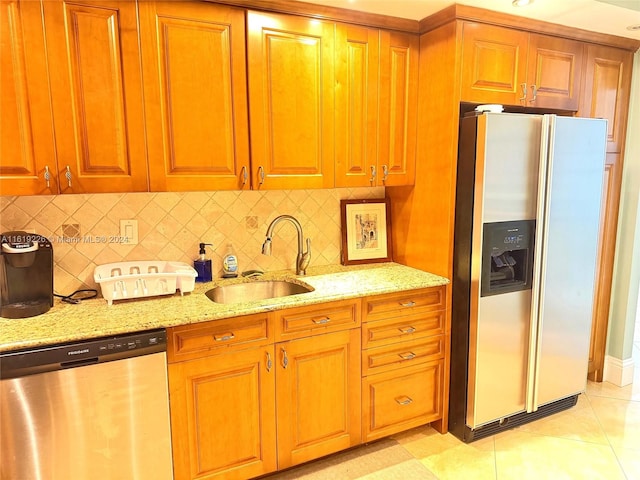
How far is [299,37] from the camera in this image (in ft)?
7.02

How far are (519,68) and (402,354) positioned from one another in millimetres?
1706

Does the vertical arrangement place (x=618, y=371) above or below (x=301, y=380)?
below

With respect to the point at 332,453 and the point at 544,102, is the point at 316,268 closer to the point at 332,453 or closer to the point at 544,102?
the point at 332,453

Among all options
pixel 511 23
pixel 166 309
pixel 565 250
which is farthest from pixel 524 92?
pixel 166 309

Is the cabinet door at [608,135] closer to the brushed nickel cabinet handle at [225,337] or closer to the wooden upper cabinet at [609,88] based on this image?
the wooden upper cabinet at [609,88]

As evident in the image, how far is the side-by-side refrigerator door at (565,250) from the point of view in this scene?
91.7 inches

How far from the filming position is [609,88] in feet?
9.05

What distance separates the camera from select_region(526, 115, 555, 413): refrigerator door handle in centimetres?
226

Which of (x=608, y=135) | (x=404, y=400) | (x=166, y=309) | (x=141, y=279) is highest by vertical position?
(x=608, y=135)

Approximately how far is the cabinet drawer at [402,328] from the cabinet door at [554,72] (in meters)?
1.36

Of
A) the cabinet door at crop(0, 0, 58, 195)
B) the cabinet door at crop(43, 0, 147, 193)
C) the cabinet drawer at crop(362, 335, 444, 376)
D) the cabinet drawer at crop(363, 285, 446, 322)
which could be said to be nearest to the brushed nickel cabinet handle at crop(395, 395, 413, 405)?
the cabinet drawer at crop(362, 335, 444, 376)

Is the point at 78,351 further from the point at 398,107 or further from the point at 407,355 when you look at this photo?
the point at 398,107

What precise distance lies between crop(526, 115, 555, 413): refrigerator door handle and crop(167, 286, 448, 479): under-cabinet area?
0.49 metres

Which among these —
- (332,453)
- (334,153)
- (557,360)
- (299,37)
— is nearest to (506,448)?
(557,360)
